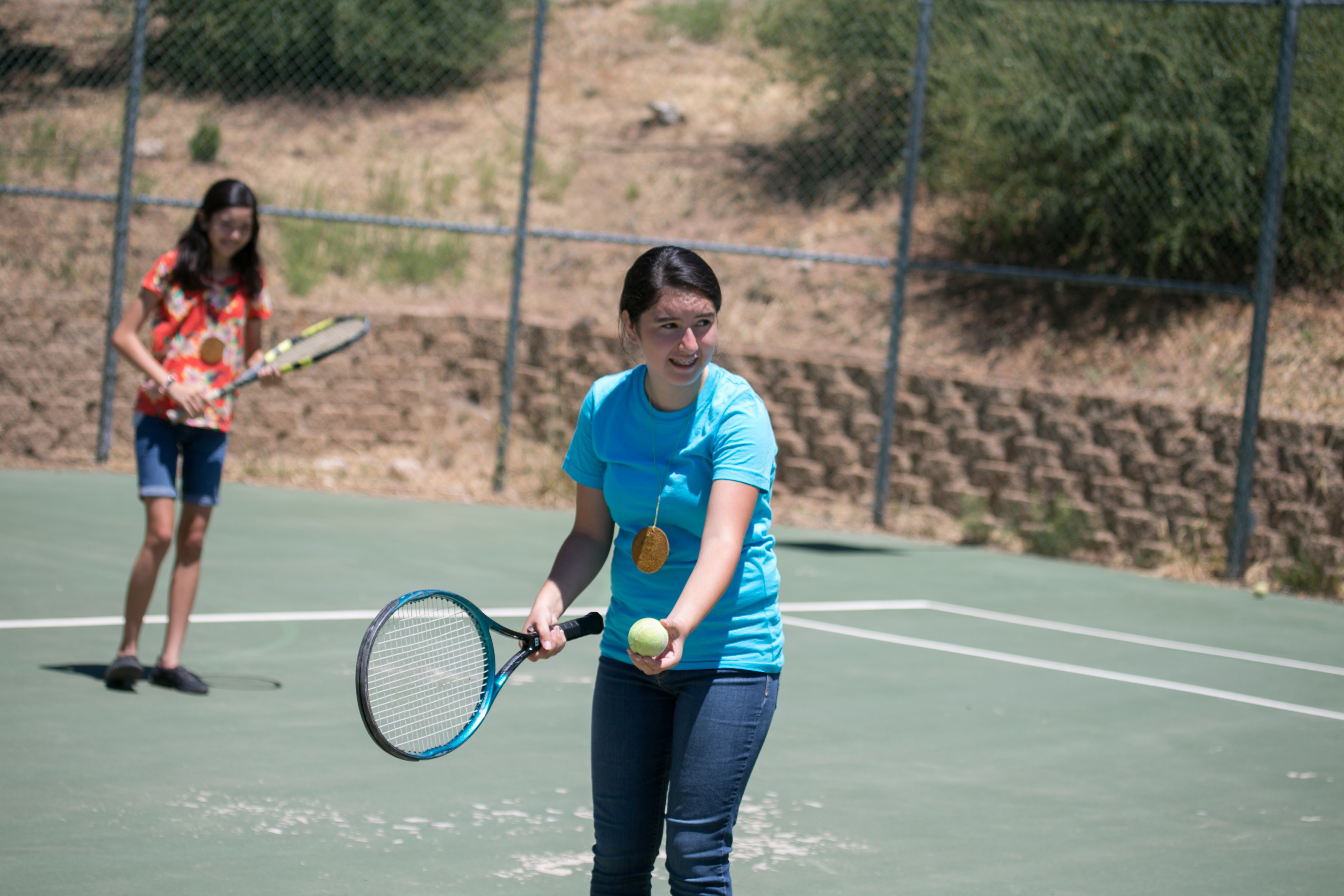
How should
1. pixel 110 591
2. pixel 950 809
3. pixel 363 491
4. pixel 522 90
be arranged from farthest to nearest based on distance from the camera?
pixel 522 90, pixel 363 491, pixel 110 591, pixel 950 809

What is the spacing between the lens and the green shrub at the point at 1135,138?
39.7 feet

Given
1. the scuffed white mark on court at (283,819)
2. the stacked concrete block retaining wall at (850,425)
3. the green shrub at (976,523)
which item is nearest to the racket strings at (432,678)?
the scuffed white mark on court at (283,819)

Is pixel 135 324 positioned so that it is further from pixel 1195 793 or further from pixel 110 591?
pixel 1195 793

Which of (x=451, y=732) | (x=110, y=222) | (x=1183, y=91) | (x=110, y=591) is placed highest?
(x=1183, y=91)

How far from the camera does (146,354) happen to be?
543cm

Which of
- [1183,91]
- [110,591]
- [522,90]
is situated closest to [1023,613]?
[110,591]

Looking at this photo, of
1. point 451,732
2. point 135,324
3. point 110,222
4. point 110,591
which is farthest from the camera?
point 110,222

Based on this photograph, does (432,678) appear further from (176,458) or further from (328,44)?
(328,44)

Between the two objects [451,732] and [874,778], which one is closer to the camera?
[451,732]

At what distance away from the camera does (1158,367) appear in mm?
12281

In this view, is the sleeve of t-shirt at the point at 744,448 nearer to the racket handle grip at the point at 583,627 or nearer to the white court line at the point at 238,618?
the racket handle grip at the point at 583,627

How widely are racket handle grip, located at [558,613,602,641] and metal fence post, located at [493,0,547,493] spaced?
8.90 meters

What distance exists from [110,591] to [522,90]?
14.0m

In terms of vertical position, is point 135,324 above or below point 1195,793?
above
